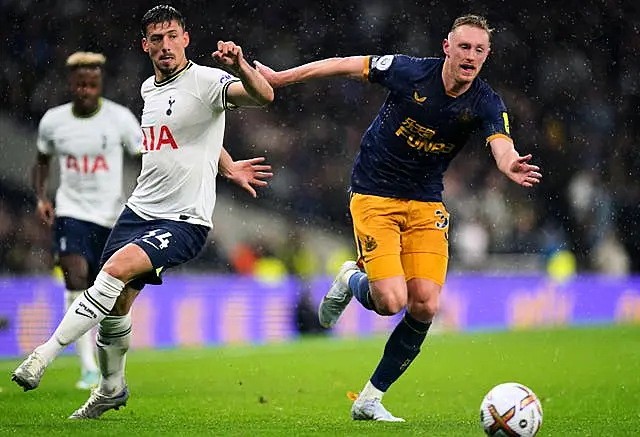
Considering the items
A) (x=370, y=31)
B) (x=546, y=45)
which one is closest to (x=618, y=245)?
(x=546, y=45)

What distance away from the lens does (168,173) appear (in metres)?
7.12

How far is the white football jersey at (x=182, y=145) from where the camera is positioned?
23.3 ft

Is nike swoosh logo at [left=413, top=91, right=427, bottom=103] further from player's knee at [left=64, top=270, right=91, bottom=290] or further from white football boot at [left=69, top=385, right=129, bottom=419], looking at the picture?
player's knee at [left=64, top=270, right=91, bottom=290]

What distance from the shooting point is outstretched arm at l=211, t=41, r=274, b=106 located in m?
6.43

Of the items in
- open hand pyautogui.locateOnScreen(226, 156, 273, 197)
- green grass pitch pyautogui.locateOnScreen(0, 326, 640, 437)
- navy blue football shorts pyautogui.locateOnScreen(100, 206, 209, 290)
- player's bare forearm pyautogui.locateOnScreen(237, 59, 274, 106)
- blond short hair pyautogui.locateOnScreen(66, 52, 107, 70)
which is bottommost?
green grass pitch pyautogui.locateOnScreen(0, 326, 640, 437)

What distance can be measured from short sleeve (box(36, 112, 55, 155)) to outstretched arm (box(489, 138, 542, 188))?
164 inches

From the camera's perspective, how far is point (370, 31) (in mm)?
17641

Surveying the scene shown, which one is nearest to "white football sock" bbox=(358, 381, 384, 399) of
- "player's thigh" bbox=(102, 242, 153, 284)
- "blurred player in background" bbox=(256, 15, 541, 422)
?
"blurred player in background" bbox=(256, 15, 541, 422)

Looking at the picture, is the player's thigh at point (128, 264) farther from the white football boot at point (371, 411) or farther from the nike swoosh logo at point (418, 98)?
the nike swoosh logo at point (418, 98)

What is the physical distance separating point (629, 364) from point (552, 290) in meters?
8.17

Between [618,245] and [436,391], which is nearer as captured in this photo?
[436,391]

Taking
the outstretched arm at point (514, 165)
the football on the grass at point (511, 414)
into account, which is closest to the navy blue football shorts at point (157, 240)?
the outstretched arm at point (514, 165)

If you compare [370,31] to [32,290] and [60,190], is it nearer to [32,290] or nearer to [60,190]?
[32,290]

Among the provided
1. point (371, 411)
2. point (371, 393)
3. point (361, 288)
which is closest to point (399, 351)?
point (371, 393)
